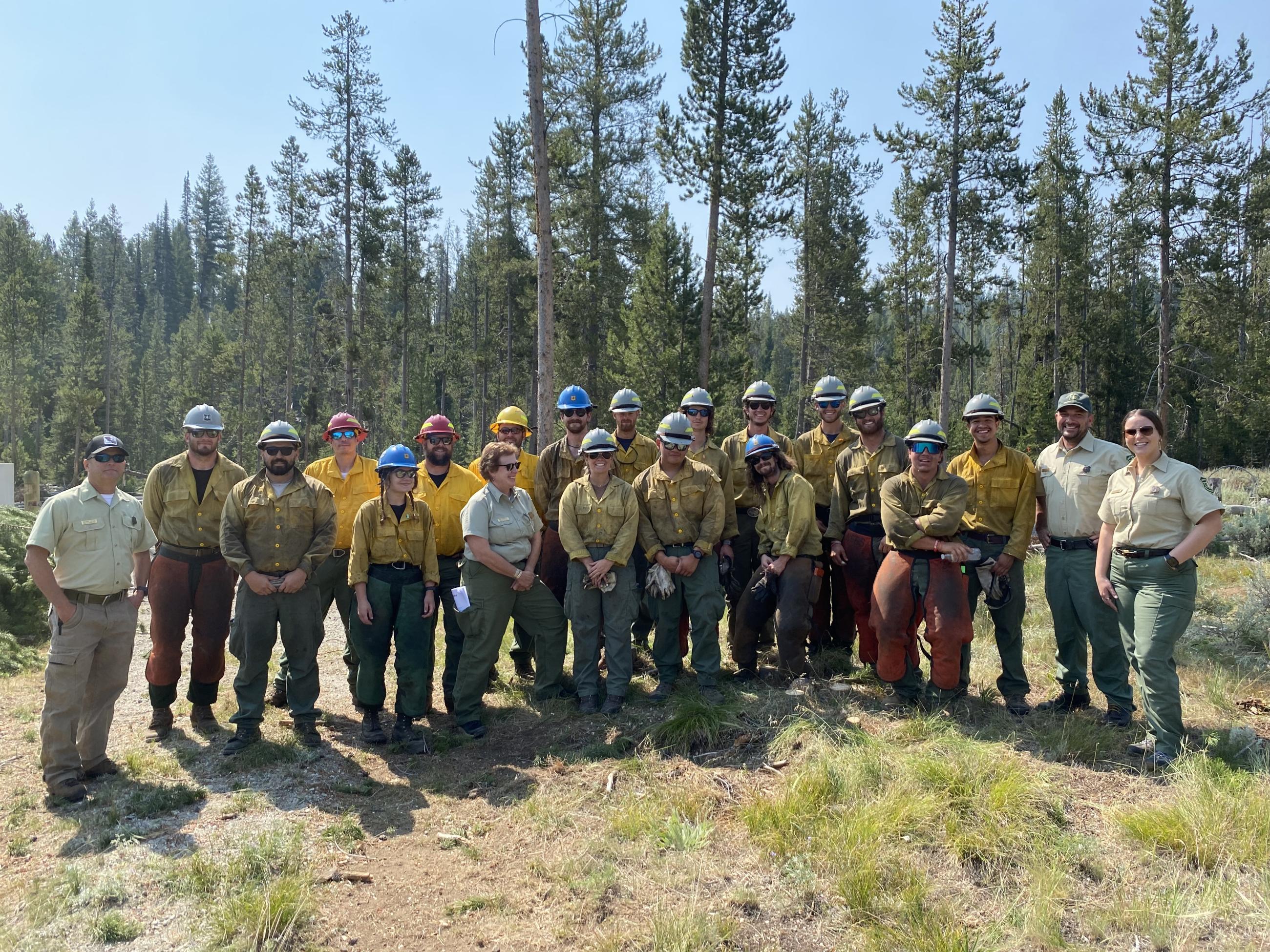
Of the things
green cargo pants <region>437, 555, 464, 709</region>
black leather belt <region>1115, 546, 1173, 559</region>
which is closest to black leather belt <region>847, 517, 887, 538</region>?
black leather belt <region>1115, 546, 1173, 559</region>

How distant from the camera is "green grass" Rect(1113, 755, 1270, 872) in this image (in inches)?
152

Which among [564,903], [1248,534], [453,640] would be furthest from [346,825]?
[1248,534]

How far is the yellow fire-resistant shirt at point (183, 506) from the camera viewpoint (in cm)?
607

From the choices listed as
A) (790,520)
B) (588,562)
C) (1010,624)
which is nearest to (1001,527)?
(1010,624)

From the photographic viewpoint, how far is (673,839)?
4293 millimetres

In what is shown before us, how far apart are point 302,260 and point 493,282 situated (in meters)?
8.66

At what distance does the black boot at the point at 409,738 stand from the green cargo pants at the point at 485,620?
360 mm

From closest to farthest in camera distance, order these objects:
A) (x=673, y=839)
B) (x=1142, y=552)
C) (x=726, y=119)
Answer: (x=673, y=839) < (x=1142, y=552) < (x=726, y=119)

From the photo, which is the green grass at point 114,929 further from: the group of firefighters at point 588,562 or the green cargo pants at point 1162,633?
the green cargo pants at point 1162,633

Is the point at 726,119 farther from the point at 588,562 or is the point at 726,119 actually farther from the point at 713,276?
the point at 588,562

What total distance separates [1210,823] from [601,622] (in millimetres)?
4107

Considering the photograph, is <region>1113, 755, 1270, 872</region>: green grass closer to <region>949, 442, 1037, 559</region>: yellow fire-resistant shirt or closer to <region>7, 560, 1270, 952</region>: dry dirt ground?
<region>7, 560, 1270, 952</region>: dry dirt ground

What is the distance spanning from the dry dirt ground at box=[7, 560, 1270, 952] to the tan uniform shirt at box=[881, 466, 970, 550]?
132 centimetres

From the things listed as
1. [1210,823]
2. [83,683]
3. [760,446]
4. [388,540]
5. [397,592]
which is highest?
[760,446]
